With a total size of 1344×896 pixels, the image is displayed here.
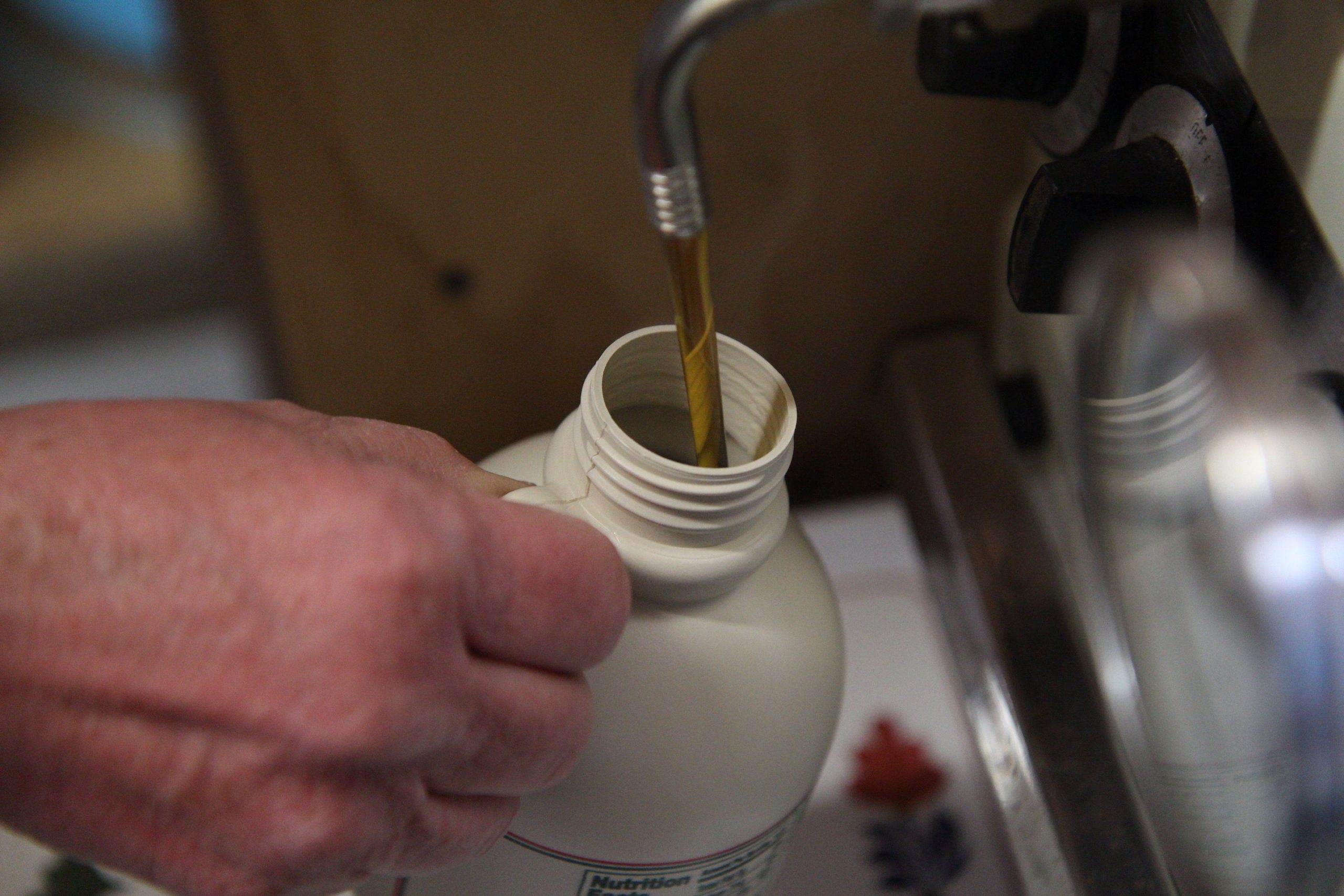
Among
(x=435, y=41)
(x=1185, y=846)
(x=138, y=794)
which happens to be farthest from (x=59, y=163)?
(x=1185, y=846)

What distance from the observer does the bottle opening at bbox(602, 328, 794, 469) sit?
0.98 ft

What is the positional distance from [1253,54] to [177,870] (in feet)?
1.05

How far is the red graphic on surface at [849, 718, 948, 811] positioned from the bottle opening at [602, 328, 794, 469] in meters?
0.21

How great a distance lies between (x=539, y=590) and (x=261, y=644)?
2.3 inches

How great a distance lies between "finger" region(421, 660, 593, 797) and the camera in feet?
0.85

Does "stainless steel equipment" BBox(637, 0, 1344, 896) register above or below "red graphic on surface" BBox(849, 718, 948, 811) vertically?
above

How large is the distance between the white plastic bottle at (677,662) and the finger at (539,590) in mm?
19

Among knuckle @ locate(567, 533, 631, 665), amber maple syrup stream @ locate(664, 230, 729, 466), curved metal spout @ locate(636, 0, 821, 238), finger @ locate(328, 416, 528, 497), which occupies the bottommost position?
knuckle @ locate(567, 533, 631, 665)

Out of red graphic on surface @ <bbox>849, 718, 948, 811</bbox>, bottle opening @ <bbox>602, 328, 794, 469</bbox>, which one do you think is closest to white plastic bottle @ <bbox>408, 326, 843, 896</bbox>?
bottle opening @ <bbox>602, 328, 794, 469</bbox>

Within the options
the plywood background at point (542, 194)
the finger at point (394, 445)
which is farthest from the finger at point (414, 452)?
the plywood background at point (542, 194)

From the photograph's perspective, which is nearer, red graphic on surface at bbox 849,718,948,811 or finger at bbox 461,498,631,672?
finger at bbox 461,498,631,672

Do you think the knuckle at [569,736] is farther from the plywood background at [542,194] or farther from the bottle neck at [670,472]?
the plywood background at [542,194]

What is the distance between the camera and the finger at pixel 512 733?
0.26 metres

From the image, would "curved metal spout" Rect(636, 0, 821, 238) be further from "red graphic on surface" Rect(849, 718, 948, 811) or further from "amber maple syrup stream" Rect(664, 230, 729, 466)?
"red graphic on surface" Rect(849, 718, 948, 811)
